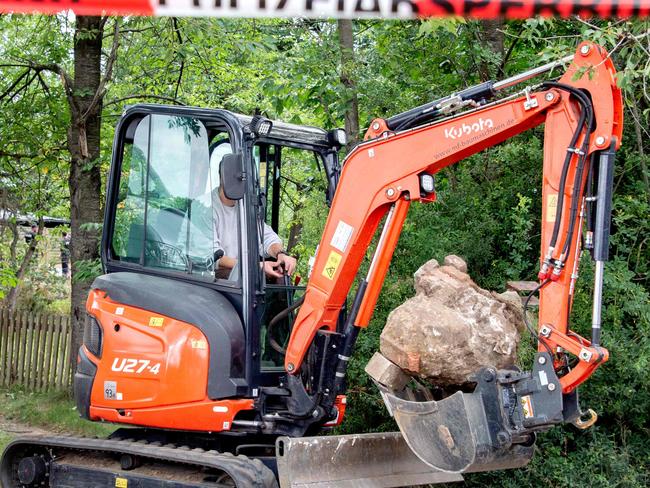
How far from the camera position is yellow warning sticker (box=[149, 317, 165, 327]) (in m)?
6.40

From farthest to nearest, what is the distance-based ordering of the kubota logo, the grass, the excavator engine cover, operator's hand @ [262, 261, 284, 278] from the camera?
the grass < operator's hand @ [262, 261, 284, 278] < the kubota logo < the excavator engine cover

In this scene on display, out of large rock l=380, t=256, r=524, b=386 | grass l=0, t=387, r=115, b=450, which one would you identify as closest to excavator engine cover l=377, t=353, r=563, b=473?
large rock l=380, t=256, r=524, b=386

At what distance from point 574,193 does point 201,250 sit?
8.39 feet

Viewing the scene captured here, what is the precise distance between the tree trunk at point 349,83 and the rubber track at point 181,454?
4.22 metres

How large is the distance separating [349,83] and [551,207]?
4524 mm

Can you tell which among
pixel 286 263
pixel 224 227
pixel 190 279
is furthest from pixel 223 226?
pixel 286 263

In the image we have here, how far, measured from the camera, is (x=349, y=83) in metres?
9.66

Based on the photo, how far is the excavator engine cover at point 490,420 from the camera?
5.29 m

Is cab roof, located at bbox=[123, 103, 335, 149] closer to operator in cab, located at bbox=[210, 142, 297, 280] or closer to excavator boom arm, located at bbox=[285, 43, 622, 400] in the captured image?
operator in cab, located at bbox=[210, 142, 297, 280]

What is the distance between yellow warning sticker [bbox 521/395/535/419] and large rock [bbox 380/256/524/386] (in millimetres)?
831

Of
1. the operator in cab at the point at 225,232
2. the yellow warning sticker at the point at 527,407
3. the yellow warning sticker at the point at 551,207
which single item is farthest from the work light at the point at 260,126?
the yellow warning sticker at the point at 527,407

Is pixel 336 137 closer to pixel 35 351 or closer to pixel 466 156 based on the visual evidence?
pixel 466 156

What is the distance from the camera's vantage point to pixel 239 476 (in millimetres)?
5914

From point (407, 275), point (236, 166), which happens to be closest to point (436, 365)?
point (236, 166)
